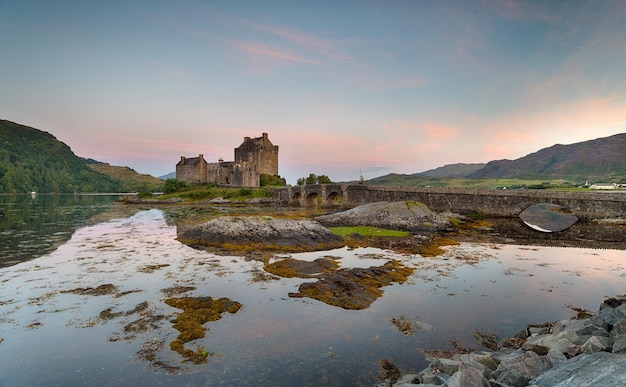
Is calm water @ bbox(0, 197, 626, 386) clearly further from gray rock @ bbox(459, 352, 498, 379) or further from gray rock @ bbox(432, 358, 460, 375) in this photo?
gray rock @ bbox(459, 352, 498, 379)

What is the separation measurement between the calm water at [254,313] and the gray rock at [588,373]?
379 cm

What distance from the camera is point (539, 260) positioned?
2259 centimetres

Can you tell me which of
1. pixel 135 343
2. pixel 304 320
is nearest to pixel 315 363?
pixel 304 320

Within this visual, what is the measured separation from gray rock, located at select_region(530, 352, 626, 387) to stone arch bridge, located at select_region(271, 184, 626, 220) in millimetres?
45323

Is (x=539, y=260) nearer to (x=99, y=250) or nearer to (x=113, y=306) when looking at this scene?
(x=113, y=306)

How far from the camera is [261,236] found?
27812 millimetres

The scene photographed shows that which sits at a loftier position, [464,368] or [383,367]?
[464,368]

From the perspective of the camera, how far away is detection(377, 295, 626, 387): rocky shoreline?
5551 millimetres

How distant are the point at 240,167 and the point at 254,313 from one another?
86.8 metres

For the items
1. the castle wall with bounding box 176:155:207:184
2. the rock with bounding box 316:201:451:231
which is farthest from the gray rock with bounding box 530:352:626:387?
the castle wall with bounding box 176:155:207:184

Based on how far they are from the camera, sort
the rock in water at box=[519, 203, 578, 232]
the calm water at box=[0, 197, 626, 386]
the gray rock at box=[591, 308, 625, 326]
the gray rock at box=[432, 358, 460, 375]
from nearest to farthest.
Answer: the gray rock at box=[432, 358, 460, 375]
the gray rock at box=[591, 308, 625, 326]
the calm water at box=[0, 197, 626, 386]
the rock in water at box=[519, 203, 578, 232]

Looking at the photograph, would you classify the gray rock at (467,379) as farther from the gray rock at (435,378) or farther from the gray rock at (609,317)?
the gray rock at (609,317)

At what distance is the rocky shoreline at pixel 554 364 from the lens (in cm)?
555

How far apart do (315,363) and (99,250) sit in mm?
22955
